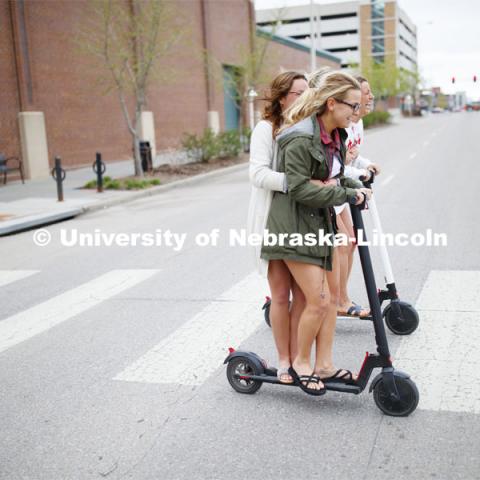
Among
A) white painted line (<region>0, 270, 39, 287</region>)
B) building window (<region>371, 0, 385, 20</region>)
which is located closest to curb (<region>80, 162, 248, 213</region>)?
white painted line (<region>0, 270, 39, 287</region>)

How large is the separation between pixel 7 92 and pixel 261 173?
18682 millimetres

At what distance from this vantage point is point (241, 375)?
171 inches

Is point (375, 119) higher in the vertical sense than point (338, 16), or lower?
lower

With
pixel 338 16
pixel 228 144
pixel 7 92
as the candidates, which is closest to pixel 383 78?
pixel 338 16

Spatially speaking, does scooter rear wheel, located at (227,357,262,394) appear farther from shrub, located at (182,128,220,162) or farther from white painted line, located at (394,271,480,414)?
shrub, located at (182,128,220,162)

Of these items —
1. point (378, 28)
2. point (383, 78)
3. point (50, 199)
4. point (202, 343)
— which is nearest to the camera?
point (202, 343)

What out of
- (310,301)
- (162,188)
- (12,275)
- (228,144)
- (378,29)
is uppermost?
(378,29)

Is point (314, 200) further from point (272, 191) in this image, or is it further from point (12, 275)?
point (12, 275)

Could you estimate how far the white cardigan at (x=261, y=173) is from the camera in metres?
4.02

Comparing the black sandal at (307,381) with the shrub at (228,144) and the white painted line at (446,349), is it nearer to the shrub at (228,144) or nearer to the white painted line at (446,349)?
the white painted line at (446,349)

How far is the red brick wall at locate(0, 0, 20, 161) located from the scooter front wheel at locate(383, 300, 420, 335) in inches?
698

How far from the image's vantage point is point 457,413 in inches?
155

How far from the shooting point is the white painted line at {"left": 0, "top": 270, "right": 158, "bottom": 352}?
598 centimetres

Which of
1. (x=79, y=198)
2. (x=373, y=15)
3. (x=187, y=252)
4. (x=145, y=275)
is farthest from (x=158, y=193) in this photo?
(x=373, y=15)
